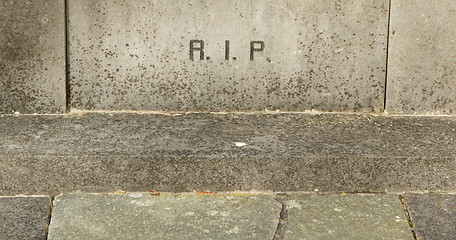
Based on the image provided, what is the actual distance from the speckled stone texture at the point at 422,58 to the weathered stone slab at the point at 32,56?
192 cm

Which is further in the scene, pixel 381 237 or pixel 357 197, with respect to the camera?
pixel 357 197

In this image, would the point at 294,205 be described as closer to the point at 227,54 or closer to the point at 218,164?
the point at 218,164

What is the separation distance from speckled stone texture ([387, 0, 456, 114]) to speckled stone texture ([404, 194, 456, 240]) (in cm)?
87

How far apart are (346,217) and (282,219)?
0.94 feet

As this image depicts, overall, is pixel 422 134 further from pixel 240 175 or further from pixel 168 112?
pixel 168 112

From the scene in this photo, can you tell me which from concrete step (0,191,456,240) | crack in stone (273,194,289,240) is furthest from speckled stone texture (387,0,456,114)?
crack in stone (273,194,289,240)

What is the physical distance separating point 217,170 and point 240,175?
11cm

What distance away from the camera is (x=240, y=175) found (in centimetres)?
289

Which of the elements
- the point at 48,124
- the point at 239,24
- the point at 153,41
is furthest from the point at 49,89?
the point at 239,24

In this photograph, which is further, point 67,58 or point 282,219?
point 67,58

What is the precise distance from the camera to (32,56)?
348 cm

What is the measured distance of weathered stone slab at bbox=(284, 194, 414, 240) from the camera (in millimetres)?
2604

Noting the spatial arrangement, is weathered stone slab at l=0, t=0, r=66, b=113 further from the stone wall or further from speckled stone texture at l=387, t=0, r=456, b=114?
speckled stone texture at l=387, t=0, r=456, b=114

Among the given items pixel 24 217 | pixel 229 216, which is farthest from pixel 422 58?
pixel 24 217
